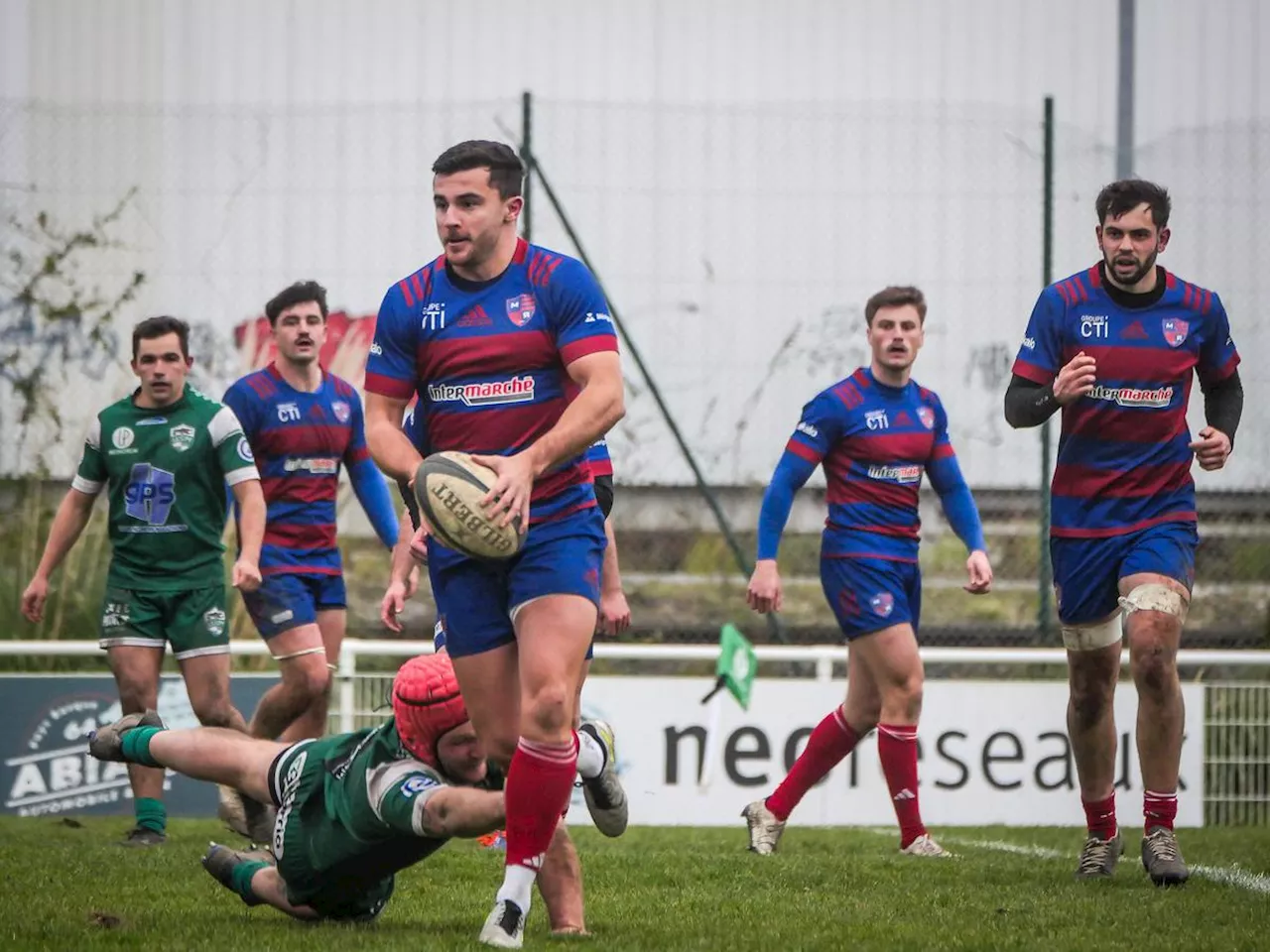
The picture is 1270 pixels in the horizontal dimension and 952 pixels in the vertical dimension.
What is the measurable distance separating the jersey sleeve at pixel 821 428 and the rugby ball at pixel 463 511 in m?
3.91

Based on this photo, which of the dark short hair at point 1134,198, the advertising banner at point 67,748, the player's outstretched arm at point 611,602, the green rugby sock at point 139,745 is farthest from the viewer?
the advertising banner at point 67,748

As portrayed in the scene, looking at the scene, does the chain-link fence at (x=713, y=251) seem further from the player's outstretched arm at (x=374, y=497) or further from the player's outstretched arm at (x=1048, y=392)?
the player's outstretched arm at (x=1048, y=392)

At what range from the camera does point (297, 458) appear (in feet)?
31.8

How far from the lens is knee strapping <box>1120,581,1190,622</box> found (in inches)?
284

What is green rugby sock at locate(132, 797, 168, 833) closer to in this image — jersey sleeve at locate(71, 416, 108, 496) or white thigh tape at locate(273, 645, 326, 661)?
white thigh tape at locate(273, 645, 326, 661)

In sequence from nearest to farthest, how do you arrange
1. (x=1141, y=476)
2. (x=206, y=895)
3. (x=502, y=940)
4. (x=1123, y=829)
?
(x=502, y=940) < (x=206, y=895) < (x=1141, y=476) < (x=1123, y=829)

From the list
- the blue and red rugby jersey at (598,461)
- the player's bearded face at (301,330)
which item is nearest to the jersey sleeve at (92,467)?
the player's bearded face at (301,330)

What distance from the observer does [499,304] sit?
224 inches

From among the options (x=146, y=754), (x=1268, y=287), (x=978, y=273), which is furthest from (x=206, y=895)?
(x=1268, y=287)

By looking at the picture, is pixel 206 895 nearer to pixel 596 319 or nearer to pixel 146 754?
pixel 146 754

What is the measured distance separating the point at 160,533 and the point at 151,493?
0.18 metres

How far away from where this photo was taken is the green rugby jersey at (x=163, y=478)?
9188 millimetres

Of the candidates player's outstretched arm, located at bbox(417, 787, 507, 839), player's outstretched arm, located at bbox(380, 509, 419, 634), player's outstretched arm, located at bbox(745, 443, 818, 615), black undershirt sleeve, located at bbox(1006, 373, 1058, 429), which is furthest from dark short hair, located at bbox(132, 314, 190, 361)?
player's outstretched arm, located at bbox(417, 787, 507, 839)

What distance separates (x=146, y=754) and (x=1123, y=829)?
6.42m
